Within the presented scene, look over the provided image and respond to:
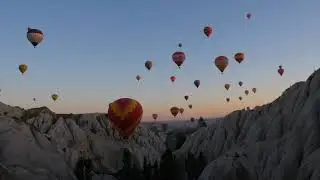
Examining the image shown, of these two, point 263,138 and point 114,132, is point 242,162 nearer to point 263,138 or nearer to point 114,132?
point 263,138

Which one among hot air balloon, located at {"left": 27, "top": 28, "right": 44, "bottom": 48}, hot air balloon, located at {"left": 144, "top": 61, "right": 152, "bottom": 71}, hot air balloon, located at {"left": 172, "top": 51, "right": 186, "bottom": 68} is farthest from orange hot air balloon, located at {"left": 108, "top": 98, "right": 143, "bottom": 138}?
hot air balloon, located at {"left": 144, "top": 61, "right": 152, "bottom": 71}

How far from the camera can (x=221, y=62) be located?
163 feet

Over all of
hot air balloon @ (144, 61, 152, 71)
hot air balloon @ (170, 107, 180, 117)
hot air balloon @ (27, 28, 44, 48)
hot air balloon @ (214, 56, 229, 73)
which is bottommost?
hot air balloon @ (170, 107, 180, 117)

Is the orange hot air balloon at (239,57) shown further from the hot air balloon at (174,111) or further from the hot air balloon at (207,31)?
the hot air balloon at (174,111)

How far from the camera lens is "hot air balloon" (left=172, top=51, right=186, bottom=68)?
49.6 m

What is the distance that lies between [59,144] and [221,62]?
27.7m

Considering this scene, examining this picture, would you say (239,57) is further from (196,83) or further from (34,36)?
(34,36)

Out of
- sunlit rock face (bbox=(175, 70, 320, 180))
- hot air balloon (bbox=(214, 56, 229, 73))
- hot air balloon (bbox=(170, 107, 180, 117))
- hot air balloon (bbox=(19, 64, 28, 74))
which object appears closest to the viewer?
sunlit rock face (bbox=(175, 70, 320, 180))

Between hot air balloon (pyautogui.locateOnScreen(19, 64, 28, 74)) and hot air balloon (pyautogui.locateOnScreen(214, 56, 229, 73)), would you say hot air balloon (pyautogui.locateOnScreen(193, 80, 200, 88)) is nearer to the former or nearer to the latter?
hot air balloon (pyautogui.locateOnScreen(214, 56, 229, 73))

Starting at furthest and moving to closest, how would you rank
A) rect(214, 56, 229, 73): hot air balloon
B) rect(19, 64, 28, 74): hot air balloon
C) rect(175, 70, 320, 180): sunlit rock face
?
rect(19, 64, 28, 74): hot air balloon → rect(214, 56, 229, 73): hot air balloon → rect(175, 70, 320, 180): sunlit rock face

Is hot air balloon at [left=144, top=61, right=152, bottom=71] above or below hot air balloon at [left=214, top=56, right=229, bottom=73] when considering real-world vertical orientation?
above

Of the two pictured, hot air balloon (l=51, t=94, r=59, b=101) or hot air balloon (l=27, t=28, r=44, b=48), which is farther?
hot air balloon (l=51, t=94, r=59, b=101)

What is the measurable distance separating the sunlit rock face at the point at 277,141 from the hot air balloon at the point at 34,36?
799 inches

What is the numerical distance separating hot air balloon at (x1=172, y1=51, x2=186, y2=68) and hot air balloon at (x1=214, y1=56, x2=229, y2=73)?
364 cm
